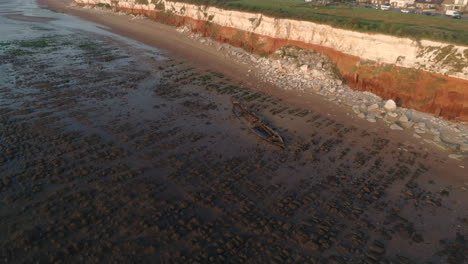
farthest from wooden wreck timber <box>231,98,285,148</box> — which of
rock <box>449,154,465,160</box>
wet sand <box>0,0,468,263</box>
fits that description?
rock <box>449,154,465,160</box>

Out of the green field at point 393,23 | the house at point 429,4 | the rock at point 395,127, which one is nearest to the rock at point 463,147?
the rock at point 395,127

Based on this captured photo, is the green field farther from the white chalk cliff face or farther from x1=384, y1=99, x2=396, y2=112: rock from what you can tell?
x1=384, y1=99, x2=396, y2=112: rock

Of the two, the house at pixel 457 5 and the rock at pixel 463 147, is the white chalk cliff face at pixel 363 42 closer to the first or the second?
the rock at pixel 463 147

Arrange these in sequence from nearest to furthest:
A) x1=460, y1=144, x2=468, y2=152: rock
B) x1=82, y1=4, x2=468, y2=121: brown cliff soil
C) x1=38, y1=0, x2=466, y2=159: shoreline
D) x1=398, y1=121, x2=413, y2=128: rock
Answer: x1=460, y1=144, x2=468, y2=152: rock → x1=398, y1=121, x2=413, y2=128: rock → x1=38, y1=0, x2=466, y2=159: shoreline → x1=82, y1=4, x2=468, y2=121: brown cliff soil

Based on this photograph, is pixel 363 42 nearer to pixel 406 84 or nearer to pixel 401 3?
pixel 406 84

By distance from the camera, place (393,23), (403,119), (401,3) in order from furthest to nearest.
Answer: (401,3), (393,23), (403,119)

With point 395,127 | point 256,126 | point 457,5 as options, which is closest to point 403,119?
point 395,127
